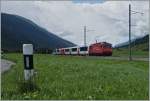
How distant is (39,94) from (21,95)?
35cm

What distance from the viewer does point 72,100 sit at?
8.36 meters

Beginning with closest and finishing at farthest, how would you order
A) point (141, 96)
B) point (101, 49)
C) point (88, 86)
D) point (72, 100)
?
1. point (72, 100)
2. point (141, 96)
3. point (88, 86)
4. point (101, 49)

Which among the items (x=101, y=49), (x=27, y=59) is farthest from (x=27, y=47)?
(x=101, y=49)

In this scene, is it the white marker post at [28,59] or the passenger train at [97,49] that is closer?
the white marker post at [28,59]

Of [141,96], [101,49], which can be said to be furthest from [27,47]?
[101,49]

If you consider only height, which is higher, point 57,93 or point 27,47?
point 27,47

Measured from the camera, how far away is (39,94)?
8.89 m

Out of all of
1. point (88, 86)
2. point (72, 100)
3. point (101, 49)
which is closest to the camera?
point (72, 100)

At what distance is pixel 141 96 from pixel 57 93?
166 centimetres

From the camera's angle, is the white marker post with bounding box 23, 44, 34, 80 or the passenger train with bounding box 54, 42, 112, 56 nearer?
the white marker post with bounding box 23, 44, 34, 80

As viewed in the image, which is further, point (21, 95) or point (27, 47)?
point (27, 47)

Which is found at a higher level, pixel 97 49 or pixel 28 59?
pixel 97 49

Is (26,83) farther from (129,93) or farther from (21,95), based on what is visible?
(129,93)

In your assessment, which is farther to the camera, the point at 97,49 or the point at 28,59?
the point at 97,49
